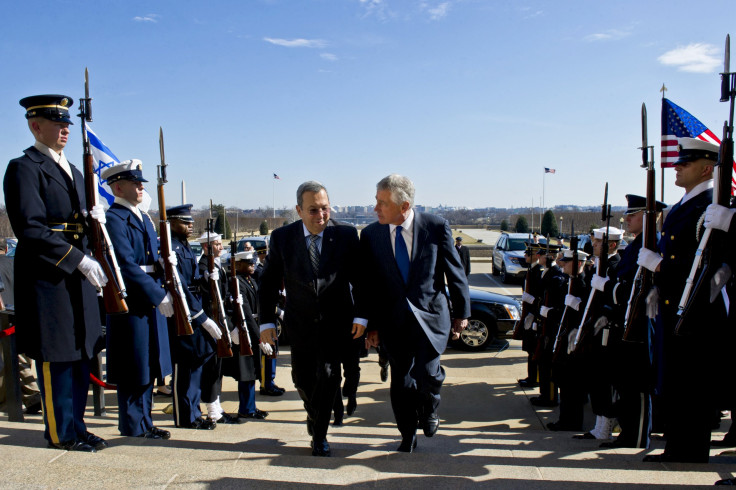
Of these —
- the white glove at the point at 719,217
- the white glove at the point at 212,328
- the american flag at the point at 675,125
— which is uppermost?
the american flag at the point at 675,125

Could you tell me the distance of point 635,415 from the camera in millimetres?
4414

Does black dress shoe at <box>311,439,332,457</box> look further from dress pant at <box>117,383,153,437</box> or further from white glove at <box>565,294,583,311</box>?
white glove at <box>565,294,583,311</box>

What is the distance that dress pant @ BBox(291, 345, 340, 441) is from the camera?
372 centimetres

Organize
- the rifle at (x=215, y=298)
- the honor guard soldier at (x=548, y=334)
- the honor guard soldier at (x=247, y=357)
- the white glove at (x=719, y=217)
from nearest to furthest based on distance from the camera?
the white glove at (x=719, y=217)
the rifle at (x=215, y=298)
the honor guard soldier at (x=247, y=357)
the honor guard soldier at (x=548, y=334)

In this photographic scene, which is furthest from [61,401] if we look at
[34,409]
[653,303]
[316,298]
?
[653,303]

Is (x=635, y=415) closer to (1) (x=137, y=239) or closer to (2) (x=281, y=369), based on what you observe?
(1) (x=137, y=239)

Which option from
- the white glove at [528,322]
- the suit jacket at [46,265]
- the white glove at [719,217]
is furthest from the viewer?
the white glove at [528,322]

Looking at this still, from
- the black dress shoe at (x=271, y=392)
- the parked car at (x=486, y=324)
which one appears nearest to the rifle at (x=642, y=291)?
the black dress shoe at (x=271, y=392)

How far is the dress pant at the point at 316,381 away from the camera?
3.72m

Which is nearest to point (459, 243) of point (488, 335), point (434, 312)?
point (488, 335)

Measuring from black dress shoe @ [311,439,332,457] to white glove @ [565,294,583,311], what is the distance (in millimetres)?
3054

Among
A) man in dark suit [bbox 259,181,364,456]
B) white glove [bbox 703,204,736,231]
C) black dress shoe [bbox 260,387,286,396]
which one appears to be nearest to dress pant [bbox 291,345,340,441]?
man in dark suit [bbox 259,181,364,456]

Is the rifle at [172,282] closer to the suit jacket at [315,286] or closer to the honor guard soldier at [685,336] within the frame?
the suit jacket at [315,286]

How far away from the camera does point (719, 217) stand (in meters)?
3.16
